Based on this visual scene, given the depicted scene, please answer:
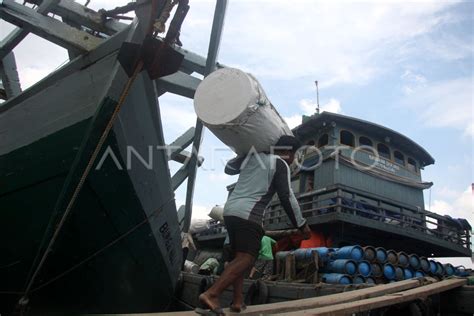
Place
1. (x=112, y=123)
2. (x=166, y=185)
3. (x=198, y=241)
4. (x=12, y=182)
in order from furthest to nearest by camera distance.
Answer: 1. (x=198, y=241)
2. (x=166, y=185)
3. (x=12, y=182)
4. (x=112, y=123)

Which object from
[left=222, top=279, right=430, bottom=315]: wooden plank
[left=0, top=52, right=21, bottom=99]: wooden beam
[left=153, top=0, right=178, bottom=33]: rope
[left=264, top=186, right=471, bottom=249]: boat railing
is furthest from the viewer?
[left=264, top=186, right=471, bottom=249]: boat railing

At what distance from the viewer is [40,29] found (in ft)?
12.1

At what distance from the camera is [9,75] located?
5.50m

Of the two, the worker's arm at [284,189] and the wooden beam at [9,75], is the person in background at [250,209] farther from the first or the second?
the wooden beam at [9,75]

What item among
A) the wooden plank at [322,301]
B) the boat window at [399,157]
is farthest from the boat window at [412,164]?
the wooden plank at [322,301]

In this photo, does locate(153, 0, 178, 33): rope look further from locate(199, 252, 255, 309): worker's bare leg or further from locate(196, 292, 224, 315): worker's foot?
locate(196, 292, 224, 315): worker's foot

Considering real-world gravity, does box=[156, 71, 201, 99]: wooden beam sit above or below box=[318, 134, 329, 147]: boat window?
below

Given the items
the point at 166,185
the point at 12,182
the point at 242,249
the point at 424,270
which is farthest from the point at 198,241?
the point at 242,249

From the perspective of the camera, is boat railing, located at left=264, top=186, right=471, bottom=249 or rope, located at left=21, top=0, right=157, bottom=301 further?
boat railing, located at left=264, top=186, right=471, bottom=249

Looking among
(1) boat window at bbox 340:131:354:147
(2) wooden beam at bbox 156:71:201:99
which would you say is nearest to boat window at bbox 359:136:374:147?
(1) boat window at bbox 340:131:354:147

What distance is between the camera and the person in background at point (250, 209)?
2238 mm

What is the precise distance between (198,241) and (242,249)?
563 inches

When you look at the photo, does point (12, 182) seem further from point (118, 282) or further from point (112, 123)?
point (118, 282)

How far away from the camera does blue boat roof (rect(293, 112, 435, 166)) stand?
12703 millimetres
